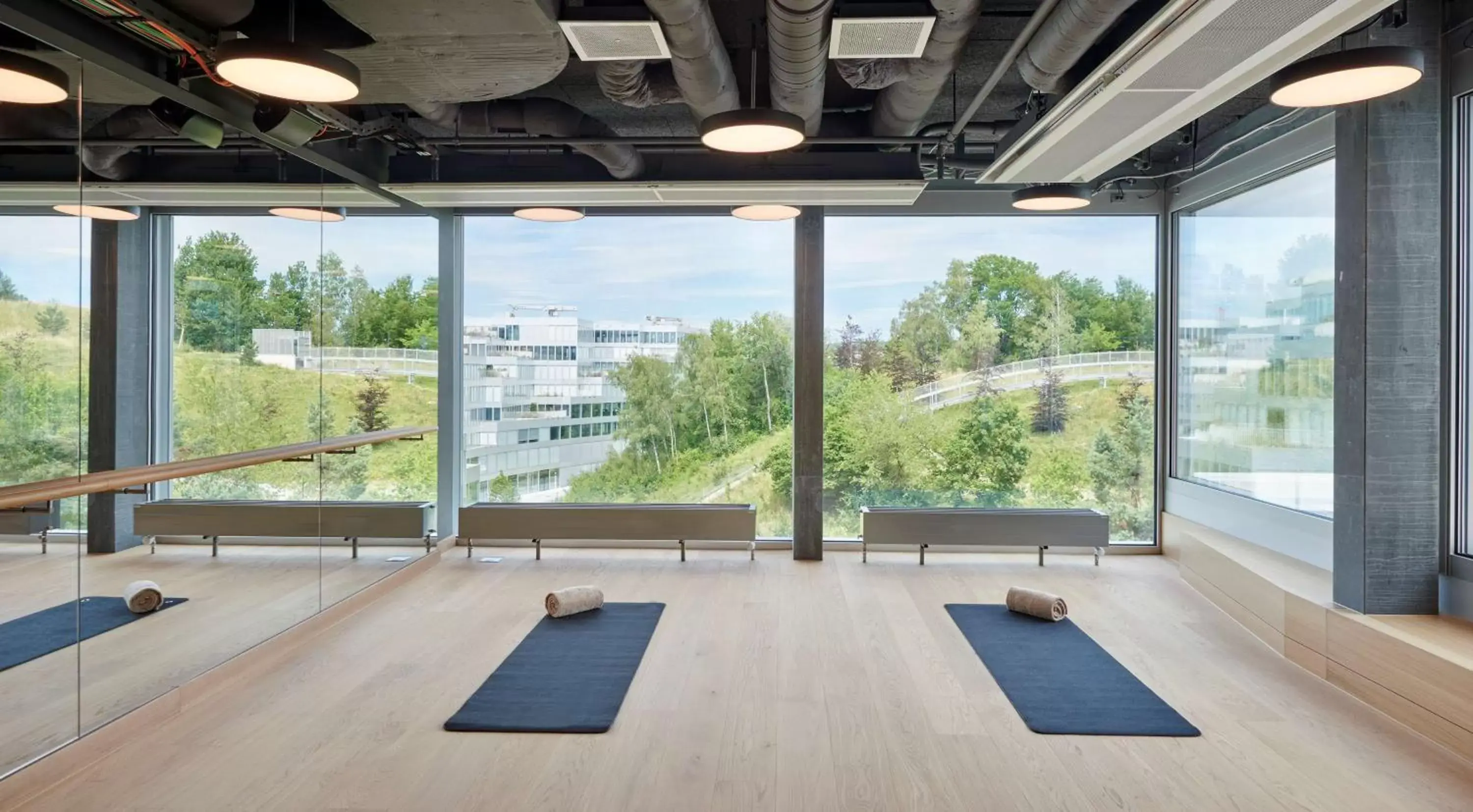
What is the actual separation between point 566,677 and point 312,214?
319 centimetres

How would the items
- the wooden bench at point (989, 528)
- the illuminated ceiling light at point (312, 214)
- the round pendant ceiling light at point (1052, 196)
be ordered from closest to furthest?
the illuminated ceiling light at point (312, 214) < the round pendant ceiling light at point (1052, 196) < the wooden bench at point (989, 528)

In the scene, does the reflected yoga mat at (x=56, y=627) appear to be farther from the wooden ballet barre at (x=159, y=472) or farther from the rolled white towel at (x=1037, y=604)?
the rolled white towel at (x=1037, y=604)

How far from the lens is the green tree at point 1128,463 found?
7.10m

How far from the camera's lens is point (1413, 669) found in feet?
11.4

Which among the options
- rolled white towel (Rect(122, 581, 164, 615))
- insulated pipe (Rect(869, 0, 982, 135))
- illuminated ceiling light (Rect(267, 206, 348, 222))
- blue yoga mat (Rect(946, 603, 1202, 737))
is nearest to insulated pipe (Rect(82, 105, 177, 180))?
illuminated ceiling light (Rect(267, 206, 348, 222))

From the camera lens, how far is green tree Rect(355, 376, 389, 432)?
5.75m

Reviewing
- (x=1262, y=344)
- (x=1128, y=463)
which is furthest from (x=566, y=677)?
(x=1128, y=463)

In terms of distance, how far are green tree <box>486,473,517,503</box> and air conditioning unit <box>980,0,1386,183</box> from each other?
4.86 m

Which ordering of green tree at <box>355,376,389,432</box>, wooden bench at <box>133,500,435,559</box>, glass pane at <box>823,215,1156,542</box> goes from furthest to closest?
glass pane at <box>823,215,1156,542</box>
green tree at <box>355,376,389,432</box>
wooden bench at <box>133,500,435,559</box>

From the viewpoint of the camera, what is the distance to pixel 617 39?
3.34 meters

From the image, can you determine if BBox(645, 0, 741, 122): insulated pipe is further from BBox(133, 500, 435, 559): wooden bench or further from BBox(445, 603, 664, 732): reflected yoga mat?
BBox(133, 500, 435, 559): wooden bench

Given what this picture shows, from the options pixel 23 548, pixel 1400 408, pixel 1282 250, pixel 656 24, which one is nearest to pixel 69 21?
pixel 23 548

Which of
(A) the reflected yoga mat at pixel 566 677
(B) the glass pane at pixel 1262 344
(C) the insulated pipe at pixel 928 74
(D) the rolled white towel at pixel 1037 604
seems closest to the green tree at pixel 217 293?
(A) the reflected yoga mat at pixel 566 677

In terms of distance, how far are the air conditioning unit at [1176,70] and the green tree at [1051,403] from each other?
2564mm
